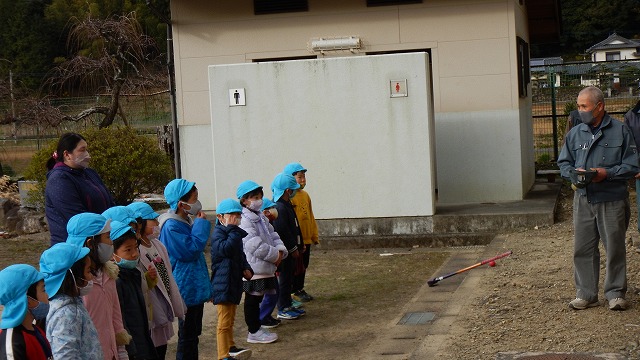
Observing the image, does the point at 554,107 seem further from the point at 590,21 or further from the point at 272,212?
the point at 590,21

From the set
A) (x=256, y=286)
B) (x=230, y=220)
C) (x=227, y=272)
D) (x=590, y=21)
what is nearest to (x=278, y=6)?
(x=256, y=286)

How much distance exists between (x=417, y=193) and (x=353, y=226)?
1.01m

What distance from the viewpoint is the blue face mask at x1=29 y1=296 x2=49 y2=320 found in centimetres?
489

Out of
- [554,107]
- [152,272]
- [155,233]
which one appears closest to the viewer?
[152,272]

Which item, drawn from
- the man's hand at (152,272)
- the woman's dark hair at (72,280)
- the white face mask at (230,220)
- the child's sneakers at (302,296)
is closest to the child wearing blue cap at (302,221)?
the child's sneakers at (302,296)

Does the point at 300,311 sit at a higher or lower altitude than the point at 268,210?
lower

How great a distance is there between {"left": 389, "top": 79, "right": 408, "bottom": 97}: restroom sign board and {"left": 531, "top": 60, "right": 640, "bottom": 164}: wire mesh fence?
272 inches

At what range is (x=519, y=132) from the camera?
1397 cm

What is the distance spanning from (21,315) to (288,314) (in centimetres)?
488

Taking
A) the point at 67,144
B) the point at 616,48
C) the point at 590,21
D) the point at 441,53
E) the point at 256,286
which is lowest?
the point at 256,286

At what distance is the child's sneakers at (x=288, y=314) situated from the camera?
9.30 metres

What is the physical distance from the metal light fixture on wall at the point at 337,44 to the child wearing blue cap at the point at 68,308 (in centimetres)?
965

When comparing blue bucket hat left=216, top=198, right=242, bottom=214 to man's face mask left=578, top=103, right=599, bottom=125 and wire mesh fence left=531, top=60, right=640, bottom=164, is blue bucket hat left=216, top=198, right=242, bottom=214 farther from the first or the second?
wire mesh fence left=531, top=60, right=640, bottom=164

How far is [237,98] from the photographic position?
13500 millimetres
